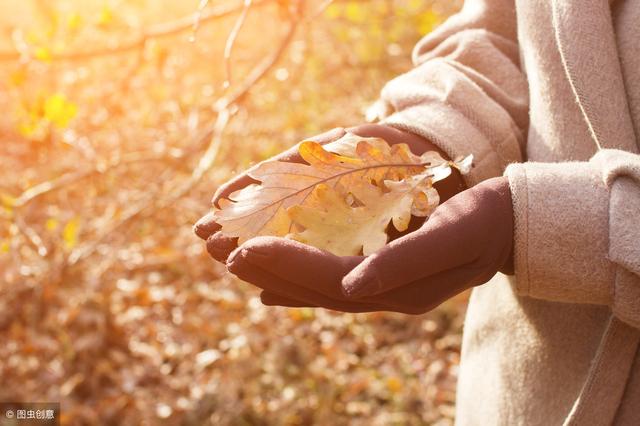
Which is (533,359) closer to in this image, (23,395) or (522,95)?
(522,95)

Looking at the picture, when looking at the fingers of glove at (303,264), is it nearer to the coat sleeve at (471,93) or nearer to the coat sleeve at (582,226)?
the coat sleeve at (582,226)

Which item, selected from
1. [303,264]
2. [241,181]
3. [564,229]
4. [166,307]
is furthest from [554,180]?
[166,307]

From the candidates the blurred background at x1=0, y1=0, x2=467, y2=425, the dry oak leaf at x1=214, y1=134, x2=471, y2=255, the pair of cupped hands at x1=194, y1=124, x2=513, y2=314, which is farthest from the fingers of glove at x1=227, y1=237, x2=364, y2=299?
the blurred background at x1=0, y1=0, x2=467, y2=425

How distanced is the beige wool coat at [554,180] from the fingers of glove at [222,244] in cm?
37

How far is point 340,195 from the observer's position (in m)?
1.07

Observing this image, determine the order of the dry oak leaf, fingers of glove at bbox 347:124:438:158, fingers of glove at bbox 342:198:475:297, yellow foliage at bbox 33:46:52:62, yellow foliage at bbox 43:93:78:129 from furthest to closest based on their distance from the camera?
yellow foliage at bbox 43:93:78:129
yellow foliage at bbox 33:46:52:62
fingers of glove at bbox 347:124:438:158
the dry oak leaf
fingers of glove at bbox 342:198:475:297

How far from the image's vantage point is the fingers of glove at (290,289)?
33.5 inches

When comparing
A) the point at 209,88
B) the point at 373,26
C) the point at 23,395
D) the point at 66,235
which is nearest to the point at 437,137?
the point at 66,235

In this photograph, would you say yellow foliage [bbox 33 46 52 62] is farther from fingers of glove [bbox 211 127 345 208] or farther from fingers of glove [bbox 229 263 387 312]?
fingers of glove [bbox 229 263 387 312]

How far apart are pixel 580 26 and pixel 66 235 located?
7.26ft

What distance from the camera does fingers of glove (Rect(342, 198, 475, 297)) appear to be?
2.59 feet

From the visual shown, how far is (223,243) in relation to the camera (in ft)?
3.28

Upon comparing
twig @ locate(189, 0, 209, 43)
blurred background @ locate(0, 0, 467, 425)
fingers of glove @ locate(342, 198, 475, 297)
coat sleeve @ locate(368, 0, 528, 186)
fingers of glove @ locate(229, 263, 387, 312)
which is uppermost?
twig @ locate(189, 0, 209, 43)

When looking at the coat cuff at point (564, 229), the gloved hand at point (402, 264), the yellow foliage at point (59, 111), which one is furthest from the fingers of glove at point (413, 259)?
the yellow foliage at point (59, 111)
